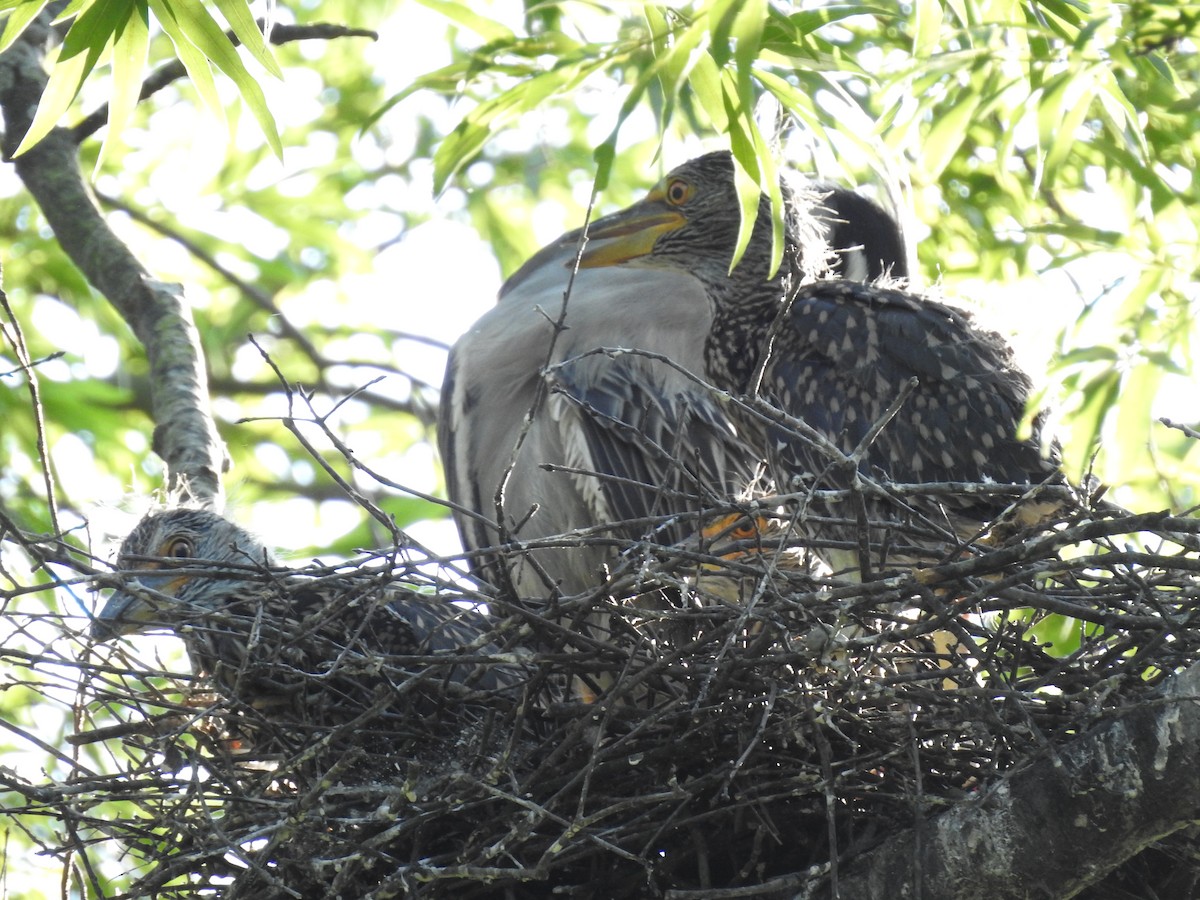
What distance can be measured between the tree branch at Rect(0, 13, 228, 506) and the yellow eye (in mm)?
1063

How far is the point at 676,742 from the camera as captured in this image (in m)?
1.83

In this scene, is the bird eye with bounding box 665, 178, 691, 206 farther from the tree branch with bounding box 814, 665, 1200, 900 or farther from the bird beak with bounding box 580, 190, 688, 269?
the tree branch with bounding box 814, 665, 1200, 900

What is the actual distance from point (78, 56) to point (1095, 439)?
154 centimetres

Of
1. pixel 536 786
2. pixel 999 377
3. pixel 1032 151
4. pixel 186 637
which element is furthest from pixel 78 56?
pixel 1032 151

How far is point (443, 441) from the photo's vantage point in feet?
11.1

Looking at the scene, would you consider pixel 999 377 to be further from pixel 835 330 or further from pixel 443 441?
pixel 443 441

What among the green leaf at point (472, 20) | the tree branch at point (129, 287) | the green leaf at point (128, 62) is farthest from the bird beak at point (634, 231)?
the green leaf at point (128, 62)

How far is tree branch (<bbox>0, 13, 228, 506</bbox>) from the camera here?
2775 millimetres

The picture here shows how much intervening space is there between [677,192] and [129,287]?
3.88ft

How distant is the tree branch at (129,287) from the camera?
2.78m

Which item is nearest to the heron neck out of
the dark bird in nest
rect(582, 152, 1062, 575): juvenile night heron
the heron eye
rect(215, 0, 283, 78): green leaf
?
rect(582, 152, 1062, 575): juvenile night heron

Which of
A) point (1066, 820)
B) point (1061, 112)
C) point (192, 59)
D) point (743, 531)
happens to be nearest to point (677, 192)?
point (743, 531)

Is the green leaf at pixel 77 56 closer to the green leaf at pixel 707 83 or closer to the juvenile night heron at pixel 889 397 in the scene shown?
the green leaf at pixel 707 83

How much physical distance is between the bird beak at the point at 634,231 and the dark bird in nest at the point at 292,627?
992 millimetres
